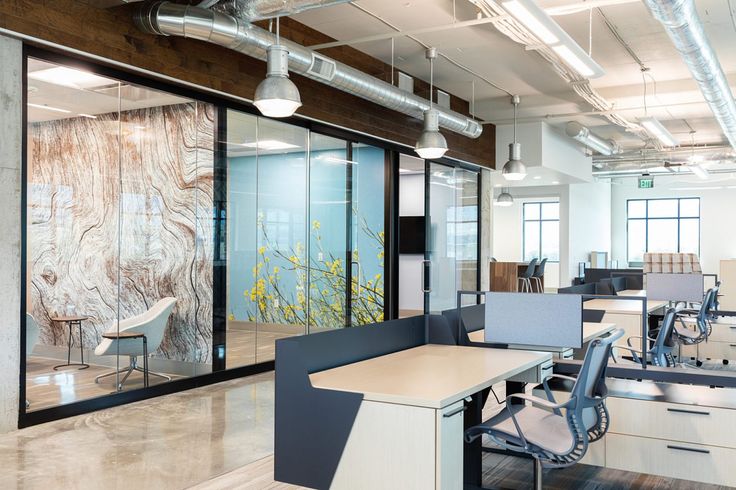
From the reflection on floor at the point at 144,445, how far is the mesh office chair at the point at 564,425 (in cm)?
170

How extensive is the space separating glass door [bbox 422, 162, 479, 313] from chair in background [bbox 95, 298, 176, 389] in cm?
468

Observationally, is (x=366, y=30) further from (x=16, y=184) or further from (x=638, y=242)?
(x=638, y=242)

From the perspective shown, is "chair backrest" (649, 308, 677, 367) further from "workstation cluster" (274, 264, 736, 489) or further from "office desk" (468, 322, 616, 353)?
"workstation cluster" (274, 264, 736, 489)

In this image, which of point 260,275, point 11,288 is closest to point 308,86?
point 260,275

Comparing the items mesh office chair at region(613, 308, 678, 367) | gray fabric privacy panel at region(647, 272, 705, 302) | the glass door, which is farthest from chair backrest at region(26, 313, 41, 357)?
gray fabric privacy panel at region(647, 272, 705, 302)

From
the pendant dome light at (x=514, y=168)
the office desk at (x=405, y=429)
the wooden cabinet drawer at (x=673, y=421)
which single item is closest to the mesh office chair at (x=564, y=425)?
the office desk at (x=405, y=429)

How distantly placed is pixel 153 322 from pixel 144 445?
1681mm

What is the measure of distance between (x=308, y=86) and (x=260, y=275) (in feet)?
6.63

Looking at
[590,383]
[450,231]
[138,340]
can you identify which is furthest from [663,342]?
[450,231]

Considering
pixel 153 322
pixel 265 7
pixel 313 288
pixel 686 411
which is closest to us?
pixel 686 411

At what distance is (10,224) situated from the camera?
453 cm

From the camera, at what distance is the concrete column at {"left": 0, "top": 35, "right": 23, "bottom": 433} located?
448 centimetres

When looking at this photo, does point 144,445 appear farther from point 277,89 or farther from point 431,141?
point 431,141

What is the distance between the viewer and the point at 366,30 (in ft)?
23.5
